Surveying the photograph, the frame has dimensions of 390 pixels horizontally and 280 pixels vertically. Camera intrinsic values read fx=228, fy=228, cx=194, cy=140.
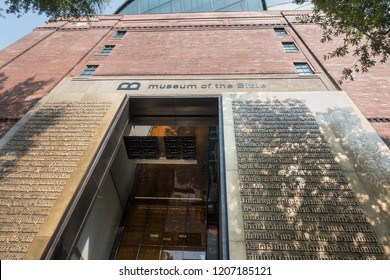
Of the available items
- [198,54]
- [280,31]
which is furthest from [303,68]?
[280,31]

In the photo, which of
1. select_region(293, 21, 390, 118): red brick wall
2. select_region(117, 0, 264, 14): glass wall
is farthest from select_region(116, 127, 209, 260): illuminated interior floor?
select_region(117, 0, 264, 14): glass wall

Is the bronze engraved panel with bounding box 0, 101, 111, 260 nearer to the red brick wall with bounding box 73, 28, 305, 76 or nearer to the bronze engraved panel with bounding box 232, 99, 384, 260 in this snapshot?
the red brick wall with bounding box 73, 28, 305, 76

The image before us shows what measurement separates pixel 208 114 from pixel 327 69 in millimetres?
6896

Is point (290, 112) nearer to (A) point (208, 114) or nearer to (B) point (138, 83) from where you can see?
(A) point (208, 114)

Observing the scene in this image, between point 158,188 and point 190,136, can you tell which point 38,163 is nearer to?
point 190,136

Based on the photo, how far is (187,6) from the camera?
27.7m

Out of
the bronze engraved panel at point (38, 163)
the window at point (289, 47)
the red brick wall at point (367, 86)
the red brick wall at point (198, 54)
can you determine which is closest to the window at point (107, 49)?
the red brick wall at point (198, 54)

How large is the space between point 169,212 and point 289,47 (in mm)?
13559

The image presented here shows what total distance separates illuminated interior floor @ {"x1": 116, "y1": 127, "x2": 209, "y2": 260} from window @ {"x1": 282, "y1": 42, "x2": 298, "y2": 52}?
→ 7.76 m

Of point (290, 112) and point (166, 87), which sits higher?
point (166, 87)

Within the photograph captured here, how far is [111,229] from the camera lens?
1239 centimetres

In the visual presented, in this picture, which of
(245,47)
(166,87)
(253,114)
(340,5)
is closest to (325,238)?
(253,114)

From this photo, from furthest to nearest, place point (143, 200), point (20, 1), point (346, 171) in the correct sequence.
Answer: point (143, 200)
point (20, 1)
point (346, 171)

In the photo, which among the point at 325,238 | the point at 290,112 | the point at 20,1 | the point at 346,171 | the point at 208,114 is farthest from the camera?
the point at 208,114
